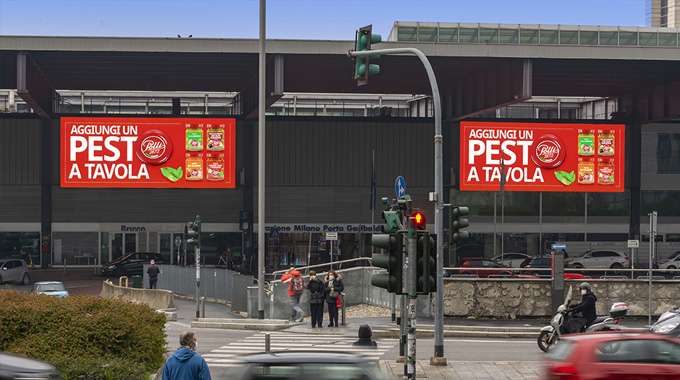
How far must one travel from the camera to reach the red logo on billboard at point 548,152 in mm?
60719

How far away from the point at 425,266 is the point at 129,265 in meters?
45.2

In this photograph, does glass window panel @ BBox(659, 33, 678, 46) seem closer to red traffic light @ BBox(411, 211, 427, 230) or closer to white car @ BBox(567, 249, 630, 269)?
white car @ BBox(567, 249, 630, 269)

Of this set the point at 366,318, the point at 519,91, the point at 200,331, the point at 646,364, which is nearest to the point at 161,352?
the point at 646,364

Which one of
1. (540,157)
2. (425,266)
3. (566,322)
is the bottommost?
(566,322)

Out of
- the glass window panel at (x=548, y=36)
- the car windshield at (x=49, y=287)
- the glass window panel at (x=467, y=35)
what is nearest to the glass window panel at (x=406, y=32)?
the glass window panel at (x=467, y=35)

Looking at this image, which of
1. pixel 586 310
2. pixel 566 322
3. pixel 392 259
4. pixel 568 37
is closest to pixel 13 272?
pixel 568 37

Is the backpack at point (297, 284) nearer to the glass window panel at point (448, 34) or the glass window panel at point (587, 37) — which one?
the glass window panel at point (448, 34)

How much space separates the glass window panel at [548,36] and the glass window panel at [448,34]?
19.0ft

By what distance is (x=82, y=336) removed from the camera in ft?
57.5

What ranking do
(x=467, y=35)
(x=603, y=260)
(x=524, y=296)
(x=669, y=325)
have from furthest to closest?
(x=467, y=35)
(x=603, y=260)
(x=524, y=296)
(x=669, y=325)

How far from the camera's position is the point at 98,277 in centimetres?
5909

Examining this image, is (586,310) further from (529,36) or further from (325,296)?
(529,36)

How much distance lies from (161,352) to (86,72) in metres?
43.8

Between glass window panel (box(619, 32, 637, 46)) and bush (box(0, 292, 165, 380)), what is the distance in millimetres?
54521
